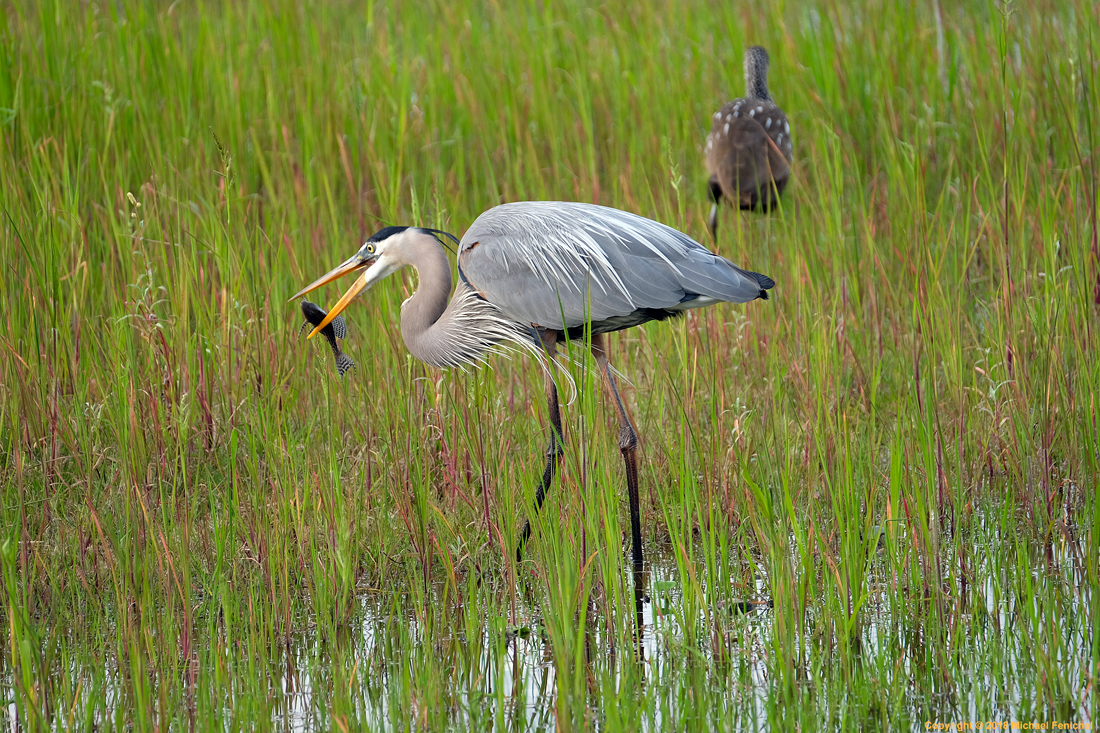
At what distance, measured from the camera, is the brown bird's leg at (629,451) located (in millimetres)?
3279

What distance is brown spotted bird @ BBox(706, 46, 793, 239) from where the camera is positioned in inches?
205

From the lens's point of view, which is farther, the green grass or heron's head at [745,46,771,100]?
heron's head at [745,46,771,100]

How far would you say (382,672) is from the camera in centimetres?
254

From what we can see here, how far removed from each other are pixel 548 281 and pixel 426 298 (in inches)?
17.4

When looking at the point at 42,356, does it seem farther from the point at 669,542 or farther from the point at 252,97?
the point at 252,97

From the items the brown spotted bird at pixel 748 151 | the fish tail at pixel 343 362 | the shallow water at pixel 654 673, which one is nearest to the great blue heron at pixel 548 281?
the fish tail at pixel 343 362

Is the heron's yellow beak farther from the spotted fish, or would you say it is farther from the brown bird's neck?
the brown bird's neck

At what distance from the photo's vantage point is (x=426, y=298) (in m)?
3.55

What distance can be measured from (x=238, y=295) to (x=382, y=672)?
192 cm

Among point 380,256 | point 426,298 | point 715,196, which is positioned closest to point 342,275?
point 380,256

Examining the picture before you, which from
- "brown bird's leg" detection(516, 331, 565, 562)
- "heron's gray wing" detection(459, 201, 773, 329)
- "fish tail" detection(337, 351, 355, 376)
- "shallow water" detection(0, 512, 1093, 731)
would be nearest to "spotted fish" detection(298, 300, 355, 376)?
"fish tail" detection(337, 351, 355, 376)

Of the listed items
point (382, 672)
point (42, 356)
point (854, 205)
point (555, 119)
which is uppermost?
point (555, 119)

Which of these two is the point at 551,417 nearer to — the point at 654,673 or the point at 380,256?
the point at 380,256

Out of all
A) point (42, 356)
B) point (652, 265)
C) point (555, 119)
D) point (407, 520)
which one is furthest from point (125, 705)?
point (555, 119)
